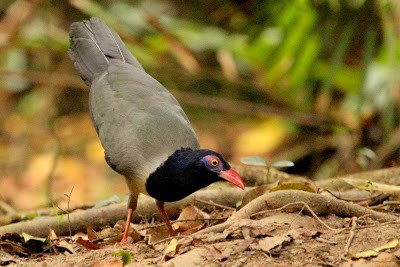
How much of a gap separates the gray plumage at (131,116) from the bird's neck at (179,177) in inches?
2.7

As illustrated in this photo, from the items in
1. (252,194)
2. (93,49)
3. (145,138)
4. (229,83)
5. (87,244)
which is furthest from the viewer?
(229,83)

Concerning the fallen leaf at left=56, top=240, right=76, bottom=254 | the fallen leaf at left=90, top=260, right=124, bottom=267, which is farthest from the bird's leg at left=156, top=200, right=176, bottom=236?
the fallen leaf at left=90, top=260, right=124, bottom=267

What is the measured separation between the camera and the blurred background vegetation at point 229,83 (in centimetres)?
789

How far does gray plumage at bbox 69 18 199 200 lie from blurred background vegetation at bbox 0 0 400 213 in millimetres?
2070

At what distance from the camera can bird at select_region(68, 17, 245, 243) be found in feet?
14.7

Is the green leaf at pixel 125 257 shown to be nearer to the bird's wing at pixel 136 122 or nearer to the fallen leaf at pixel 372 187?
the bird's wing at pixel 136 122

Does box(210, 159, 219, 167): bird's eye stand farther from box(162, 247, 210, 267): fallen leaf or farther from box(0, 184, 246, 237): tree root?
box(0, 184, 246, 237): tree root

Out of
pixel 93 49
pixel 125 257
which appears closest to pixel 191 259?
pixel 125 257

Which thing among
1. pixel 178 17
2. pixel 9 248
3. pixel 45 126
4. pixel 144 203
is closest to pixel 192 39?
pixel 178 17

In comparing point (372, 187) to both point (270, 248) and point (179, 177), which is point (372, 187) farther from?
point (270, 248)

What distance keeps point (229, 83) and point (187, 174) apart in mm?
5990

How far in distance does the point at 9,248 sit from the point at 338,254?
1926mm

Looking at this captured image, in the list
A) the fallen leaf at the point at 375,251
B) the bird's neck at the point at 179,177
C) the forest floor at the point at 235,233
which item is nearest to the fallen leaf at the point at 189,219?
the forest floor at the point at 235,233

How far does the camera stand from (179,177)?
4508mm
